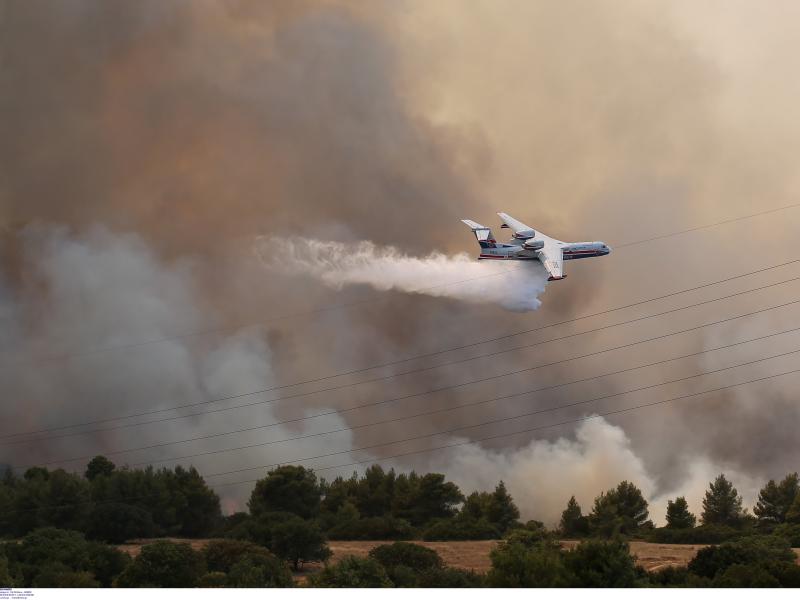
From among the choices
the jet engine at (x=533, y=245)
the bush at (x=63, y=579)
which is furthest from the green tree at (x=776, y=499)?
the bush at (x=63, y=579)

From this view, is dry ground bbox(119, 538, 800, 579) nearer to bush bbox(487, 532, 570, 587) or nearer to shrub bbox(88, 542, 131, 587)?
shrub bbox(88, 542, 131, 587)

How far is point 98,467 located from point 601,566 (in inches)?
3632

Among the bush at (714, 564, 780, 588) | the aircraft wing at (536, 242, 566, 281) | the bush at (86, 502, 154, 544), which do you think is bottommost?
the bush at (714, 564, 780, 588)

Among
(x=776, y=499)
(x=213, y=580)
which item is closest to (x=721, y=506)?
(x=776, y=499)

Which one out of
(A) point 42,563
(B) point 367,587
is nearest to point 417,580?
(B) point 367,587

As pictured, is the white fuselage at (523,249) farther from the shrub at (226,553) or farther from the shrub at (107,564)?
the shrub at (107,564)

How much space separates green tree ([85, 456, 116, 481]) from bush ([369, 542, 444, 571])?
64.9 metres

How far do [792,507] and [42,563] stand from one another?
82682mm

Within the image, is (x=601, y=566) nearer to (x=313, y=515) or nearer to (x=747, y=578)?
(x=747, y=578)

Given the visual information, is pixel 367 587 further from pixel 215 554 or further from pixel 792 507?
pixel 792 507

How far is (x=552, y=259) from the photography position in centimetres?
13050

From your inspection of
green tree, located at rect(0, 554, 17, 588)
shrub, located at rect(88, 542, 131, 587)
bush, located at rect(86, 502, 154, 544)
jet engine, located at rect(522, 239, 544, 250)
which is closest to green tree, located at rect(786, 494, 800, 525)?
jet engine, located at rect(522, 239, 544, 250)

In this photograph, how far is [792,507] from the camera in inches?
5049

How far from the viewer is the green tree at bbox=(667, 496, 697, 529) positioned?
13212 centimetres
